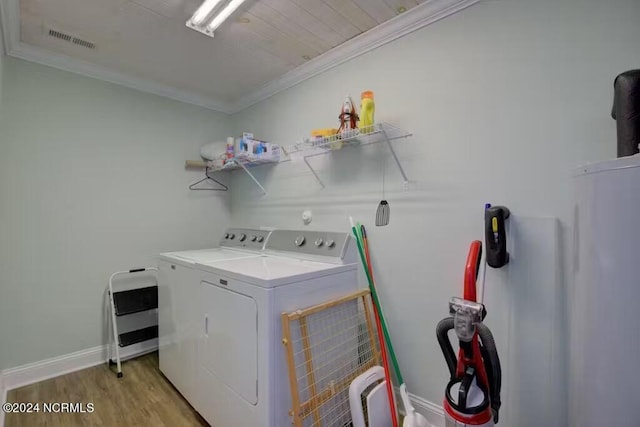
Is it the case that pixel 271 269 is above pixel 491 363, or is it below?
above

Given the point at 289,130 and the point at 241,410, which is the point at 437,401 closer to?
the point at 241,410

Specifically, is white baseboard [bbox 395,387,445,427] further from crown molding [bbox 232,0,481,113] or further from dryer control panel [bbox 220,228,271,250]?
crown molding [bbox 232,0,481,113]

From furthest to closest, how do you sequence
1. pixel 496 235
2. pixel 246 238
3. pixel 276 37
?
1. pixel 246 238
2. pixel 276 37
3. pixel 496 235

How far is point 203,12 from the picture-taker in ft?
5.67

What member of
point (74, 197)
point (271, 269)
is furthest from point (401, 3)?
point (74, 197)

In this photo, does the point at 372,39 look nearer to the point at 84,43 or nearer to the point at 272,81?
the point at 272,81

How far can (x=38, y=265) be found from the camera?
7.41ft


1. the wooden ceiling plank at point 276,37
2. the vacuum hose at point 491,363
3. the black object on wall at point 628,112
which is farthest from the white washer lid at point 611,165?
the wooden ceiling plank at point 276,37

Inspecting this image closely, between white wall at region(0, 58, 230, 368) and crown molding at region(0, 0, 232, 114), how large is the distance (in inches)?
2.3

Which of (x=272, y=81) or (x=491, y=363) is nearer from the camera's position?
(x=491, y=363)

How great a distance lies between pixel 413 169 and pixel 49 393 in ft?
9.66

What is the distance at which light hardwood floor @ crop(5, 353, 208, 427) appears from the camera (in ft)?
5.96

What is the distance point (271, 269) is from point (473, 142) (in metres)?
1.31

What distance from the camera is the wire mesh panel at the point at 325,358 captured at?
143cm
